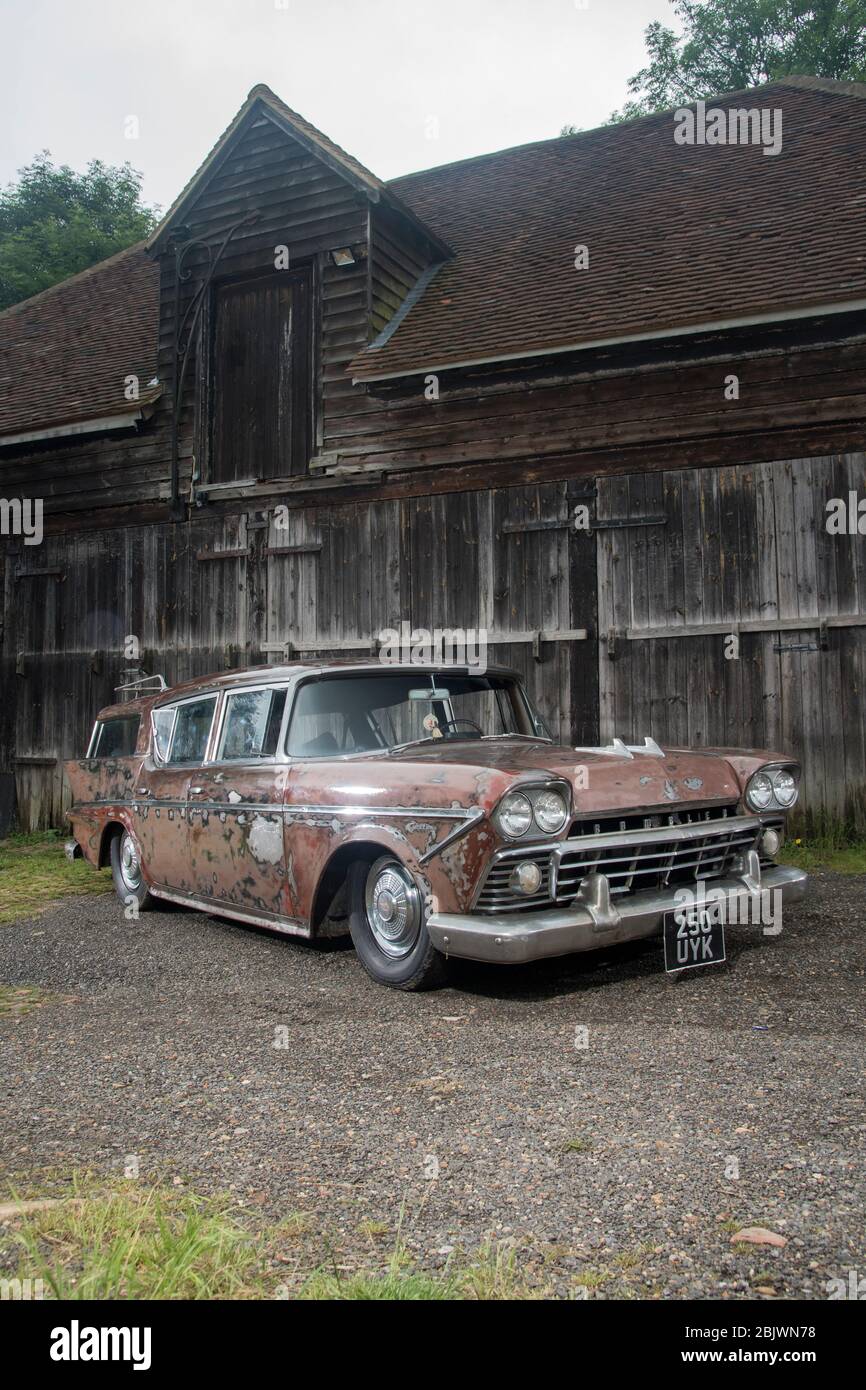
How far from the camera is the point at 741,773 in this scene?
4555 mm

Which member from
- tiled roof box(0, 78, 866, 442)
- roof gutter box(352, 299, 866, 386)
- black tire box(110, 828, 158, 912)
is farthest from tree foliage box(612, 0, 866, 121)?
black tire box(110, 828, 158, 912)

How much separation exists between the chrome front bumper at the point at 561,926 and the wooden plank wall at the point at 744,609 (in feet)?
14.4

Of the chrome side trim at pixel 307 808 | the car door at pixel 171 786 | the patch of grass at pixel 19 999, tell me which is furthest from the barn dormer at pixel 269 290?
the patch of grass at pixel 19 999

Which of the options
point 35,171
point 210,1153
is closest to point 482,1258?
point 210,1153

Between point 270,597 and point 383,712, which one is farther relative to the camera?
point 270,597

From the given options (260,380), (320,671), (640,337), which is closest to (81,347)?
(260,380)

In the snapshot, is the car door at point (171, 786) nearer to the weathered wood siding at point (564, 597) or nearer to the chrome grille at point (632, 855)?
the chrome grille at point (632, 855)

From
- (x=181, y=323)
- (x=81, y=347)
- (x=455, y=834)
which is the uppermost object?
(x=81, y=347)

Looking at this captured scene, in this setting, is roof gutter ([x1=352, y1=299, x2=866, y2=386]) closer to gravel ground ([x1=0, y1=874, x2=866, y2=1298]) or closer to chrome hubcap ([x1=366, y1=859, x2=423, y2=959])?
gravel ground ([x1=0, y1=874, x2=866, y2=1298])

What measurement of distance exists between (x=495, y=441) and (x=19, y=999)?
6.74m

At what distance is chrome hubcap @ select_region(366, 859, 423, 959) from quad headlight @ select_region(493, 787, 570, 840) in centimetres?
56

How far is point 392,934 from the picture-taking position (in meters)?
4.23

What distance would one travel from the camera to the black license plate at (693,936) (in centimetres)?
398

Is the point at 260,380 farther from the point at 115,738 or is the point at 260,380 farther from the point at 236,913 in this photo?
the point at 236,913
